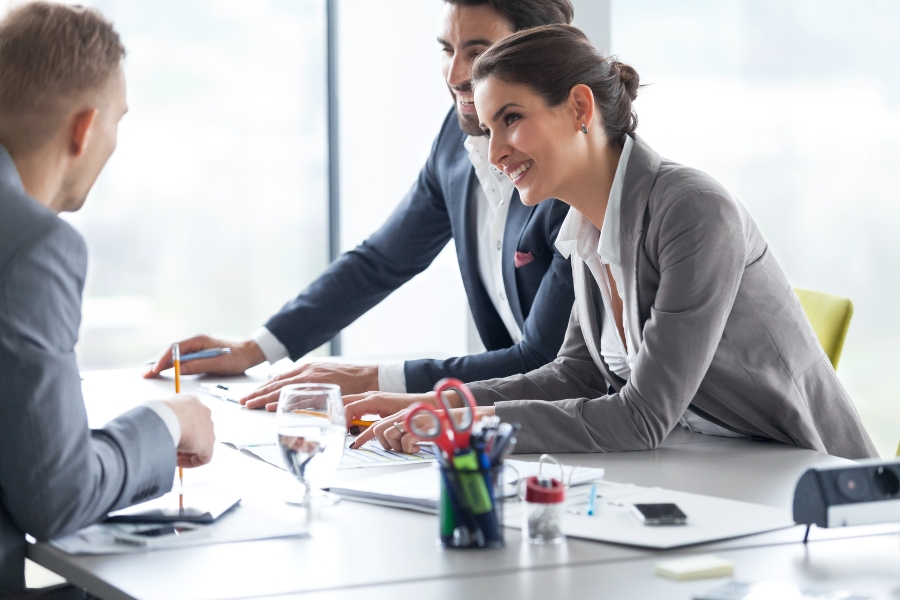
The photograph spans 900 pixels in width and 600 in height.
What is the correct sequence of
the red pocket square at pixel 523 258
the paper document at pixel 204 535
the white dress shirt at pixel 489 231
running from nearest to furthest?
1. the paper document at pixel 204 535
2. the red pocket square at pixel 523 258
3. the white dress shirt at pixel 489 231

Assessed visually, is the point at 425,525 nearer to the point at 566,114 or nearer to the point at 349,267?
the point at 566,114

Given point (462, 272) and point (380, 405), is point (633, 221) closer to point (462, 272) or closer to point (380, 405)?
point (380, 405)

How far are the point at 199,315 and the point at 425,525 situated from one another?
3.92 metres

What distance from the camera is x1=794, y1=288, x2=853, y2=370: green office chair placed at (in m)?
2.16

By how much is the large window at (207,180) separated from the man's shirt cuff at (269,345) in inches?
89.0

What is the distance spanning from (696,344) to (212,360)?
1.25 meters

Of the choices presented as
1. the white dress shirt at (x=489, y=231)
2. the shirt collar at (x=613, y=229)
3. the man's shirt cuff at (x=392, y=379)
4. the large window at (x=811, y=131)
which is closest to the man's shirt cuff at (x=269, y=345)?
the white dress shirt at (x=489, y=231)

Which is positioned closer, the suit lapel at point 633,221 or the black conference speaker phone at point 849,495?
the black conference speaker phone at point 849,495

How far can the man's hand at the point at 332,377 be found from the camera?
209cm

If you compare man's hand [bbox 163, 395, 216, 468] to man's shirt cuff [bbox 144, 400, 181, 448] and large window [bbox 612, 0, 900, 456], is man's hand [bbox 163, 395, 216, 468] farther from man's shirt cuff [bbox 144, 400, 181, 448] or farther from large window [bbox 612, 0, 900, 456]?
large window [bbox 612, 0, 900, 456]

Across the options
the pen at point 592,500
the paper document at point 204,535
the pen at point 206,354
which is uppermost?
the pen at point 206,354

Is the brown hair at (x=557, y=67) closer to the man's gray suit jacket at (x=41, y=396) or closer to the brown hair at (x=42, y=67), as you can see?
the brown hair at (x=42, y=67)

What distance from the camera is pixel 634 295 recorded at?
177cm

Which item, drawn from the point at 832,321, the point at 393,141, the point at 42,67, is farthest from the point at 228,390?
the point at 393,141
